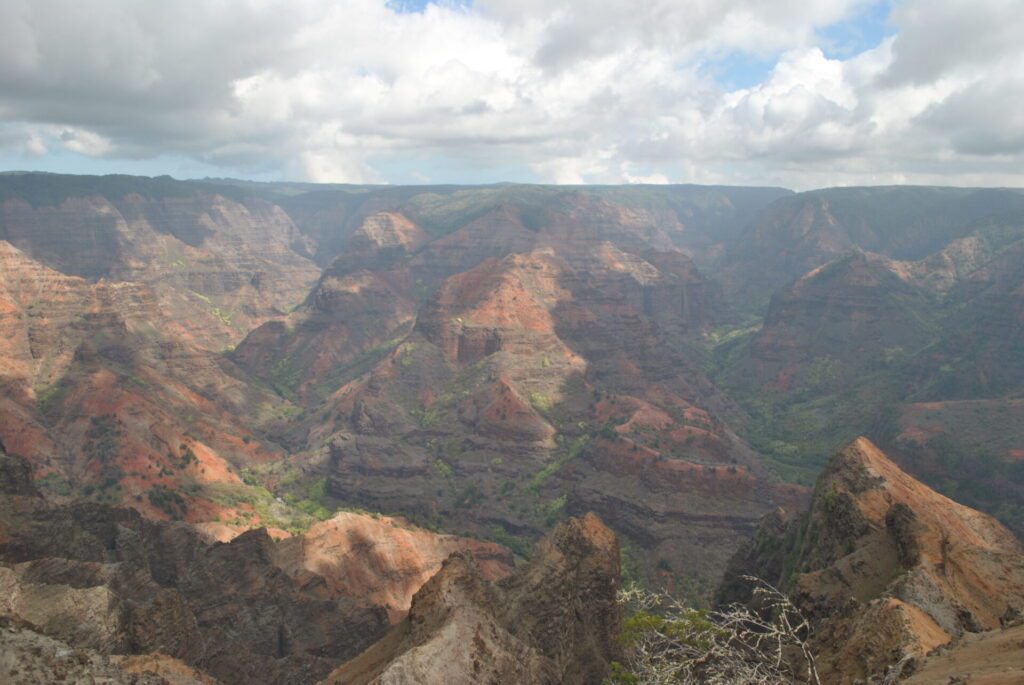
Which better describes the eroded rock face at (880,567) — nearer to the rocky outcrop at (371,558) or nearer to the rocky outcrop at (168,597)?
the rocky outcrop at (371,558)

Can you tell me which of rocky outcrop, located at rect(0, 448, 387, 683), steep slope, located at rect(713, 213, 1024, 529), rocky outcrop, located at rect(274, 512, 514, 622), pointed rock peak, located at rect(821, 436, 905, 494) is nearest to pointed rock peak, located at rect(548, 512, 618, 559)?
pointed rock peak, located at rect(821, 436, 905, 494)

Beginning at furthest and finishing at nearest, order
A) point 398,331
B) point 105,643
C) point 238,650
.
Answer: point 398,331 < point 238,650 < point 105,643

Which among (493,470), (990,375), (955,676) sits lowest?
(493,470)

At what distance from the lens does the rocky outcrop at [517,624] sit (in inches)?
1001

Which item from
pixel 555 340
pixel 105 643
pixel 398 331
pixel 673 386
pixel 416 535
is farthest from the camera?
pixel 398 331

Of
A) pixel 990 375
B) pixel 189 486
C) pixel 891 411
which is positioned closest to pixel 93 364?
pixel 189 486

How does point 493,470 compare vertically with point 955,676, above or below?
below

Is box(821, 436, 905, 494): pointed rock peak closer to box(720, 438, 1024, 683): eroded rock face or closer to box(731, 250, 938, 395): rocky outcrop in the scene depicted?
box(720, 438, 1024, 683): eroded rock face

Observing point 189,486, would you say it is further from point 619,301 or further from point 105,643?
point 619,301

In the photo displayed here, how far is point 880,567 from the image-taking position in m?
39.4

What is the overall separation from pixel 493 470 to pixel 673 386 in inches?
2248

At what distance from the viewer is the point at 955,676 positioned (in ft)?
57.9

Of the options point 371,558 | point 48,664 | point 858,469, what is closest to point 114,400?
point 371,558

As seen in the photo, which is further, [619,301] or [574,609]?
[619,301]
